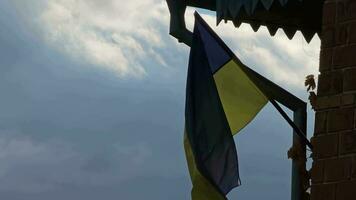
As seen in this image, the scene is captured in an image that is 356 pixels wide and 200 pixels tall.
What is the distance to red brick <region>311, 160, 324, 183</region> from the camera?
673 centimetres

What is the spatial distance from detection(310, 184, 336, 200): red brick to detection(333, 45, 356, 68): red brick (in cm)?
89

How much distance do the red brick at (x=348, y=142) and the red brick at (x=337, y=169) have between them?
66mm

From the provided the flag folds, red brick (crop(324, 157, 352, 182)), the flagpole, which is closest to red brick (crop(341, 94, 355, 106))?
red brick (crop(324, 157, 352, 182))

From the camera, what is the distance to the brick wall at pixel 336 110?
260 inches

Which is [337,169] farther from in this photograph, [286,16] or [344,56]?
[286,16]

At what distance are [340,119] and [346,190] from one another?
1.75 feet

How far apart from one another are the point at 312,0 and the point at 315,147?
219 cm

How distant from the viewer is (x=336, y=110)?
6.77 meters

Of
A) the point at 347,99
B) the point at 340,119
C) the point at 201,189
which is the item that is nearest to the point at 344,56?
the point at 347,99

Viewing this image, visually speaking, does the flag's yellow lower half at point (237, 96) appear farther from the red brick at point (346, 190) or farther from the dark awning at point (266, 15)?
the red brick at point (346, 190)

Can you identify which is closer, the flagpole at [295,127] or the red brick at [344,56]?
the red brick at [344,56]

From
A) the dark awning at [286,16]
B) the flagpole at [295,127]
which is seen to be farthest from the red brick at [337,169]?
the dark awning at [286,16]

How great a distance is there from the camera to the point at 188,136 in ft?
25.1

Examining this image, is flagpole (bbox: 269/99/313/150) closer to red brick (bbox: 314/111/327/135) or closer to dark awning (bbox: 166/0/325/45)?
red brick (bbox: 314/111/327/135)
